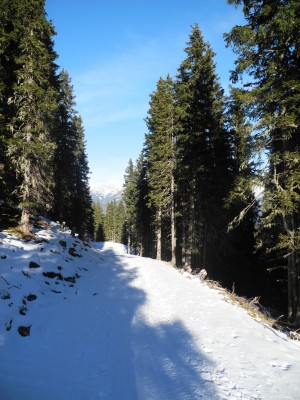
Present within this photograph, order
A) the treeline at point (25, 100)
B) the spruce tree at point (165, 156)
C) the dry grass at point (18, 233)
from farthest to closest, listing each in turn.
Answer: the spruce tree at point (165, 156) → the treeline at point (25, 100) → the dry grass at point (18, 233)

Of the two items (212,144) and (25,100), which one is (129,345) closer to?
(25,100)

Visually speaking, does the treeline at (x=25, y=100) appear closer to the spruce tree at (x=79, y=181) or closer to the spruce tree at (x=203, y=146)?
the spruce tree at (x=203, y=146)

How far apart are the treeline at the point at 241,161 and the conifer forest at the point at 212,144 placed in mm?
63

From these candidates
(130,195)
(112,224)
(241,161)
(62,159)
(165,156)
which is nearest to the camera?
(241,161)

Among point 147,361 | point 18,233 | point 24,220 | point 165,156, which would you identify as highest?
point 165,156

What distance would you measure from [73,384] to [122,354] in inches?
58.3

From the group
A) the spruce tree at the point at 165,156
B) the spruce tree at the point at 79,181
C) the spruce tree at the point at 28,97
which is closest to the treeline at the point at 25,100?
the spruce tree at the point at 28,97

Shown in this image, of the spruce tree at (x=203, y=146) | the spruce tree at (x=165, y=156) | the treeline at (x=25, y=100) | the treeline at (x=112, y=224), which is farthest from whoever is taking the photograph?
the treeline at (x=112, y=224)

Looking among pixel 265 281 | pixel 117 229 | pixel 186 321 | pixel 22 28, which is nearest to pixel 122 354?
pixel 186 321

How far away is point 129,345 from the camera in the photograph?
7.29m

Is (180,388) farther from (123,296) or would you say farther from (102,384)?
(123,296)

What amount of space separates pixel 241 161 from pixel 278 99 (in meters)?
3.27

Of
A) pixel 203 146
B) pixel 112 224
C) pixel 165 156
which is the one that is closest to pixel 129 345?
pixel 203 146

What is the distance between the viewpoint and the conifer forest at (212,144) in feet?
36.8
